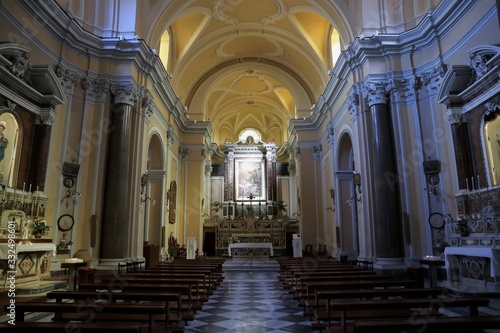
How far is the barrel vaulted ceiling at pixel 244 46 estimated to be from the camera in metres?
12.2

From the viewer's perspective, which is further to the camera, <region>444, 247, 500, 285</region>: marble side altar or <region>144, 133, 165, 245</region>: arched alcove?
<region>144, 133, 165, 245</region>: arched alcove

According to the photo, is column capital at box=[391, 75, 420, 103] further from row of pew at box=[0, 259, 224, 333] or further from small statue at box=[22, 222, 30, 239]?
small statue at box=[22, 222, 30, 239]

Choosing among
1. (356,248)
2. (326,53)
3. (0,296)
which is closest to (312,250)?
(356,248)

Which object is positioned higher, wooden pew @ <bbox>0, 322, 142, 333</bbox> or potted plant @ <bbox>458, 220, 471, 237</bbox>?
potted plant @ <bbox>458, 220, 471, 237</bbox>

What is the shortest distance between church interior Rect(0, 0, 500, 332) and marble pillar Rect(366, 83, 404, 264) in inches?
1.3

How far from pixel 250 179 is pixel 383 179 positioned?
1304cm

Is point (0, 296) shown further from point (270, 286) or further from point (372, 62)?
point (372, 62)

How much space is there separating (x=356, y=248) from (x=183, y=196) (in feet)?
24.7

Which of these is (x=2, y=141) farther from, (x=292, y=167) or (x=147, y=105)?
(x=292, y=167)

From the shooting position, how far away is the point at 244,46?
15.7 m

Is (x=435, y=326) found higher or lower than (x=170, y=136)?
lower

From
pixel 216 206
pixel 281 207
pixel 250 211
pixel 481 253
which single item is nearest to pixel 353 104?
pixel 481 253

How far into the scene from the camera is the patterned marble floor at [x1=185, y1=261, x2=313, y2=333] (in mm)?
4383

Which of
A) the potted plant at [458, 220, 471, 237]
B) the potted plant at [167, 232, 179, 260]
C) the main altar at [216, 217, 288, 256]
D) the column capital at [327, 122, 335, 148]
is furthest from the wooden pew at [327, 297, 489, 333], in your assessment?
the main altar at [216, 217, 288, 256]
